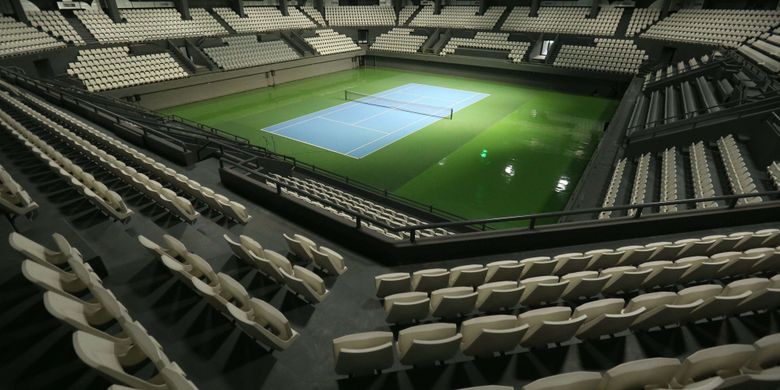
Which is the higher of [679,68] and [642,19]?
[642,19]

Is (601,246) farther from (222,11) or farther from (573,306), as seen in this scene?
(222,11)

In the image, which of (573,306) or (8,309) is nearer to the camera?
(8,309)

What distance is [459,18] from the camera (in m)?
30.9

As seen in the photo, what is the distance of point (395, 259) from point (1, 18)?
23721 millimetres

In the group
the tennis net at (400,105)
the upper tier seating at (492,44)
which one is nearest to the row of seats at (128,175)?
the tennis net at (400,105)

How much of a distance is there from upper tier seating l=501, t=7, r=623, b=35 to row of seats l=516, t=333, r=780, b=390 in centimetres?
2707

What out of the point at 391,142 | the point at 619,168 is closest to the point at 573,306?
the point at 619,168

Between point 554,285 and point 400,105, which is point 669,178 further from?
point 400,105

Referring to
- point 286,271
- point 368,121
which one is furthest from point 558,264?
point 368,121

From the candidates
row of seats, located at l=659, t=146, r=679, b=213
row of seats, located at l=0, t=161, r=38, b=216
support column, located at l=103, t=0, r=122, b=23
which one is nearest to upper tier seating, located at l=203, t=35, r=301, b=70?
support column, located at l=103, t=0, r=122, b=23

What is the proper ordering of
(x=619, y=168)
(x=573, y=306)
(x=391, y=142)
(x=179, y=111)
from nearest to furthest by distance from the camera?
(x=573, y=306) < (x=619, y=168) < (x=391, y=142) < (x=179, y=111)

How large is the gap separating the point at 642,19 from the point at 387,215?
25034mm

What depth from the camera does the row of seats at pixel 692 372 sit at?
2.91m

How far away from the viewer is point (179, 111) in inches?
772
